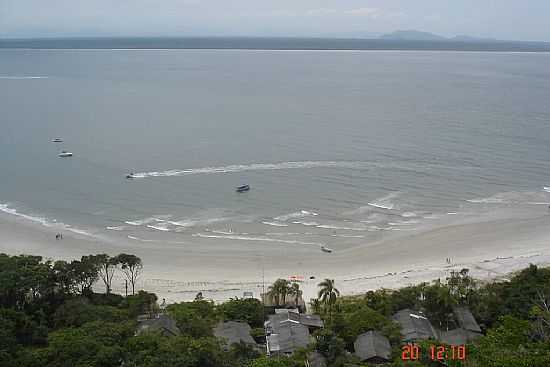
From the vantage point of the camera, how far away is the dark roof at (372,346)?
2766cm

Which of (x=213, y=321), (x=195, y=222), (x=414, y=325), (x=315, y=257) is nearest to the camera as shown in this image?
(x=414, y=325)

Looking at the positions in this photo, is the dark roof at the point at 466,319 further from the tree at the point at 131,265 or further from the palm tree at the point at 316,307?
the tree at the point at 131,265

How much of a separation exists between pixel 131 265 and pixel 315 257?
15.9m

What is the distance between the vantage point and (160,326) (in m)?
29.2

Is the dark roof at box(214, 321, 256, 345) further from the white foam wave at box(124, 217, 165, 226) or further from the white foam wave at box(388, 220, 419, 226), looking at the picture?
the white foam wave at box(388, 220, 419, 226)

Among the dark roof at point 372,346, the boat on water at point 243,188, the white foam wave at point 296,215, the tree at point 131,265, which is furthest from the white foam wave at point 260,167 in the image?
the dark roof at point 372,346

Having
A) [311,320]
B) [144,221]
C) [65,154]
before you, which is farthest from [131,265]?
[65,154]

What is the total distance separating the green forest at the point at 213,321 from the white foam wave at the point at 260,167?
1017 inches

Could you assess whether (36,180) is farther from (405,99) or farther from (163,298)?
(405,99)

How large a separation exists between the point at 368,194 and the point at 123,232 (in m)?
24.6

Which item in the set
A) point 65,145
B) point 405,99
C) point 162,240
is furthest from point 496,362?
point 405,99

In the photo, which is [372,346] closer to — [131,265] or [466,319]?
[466,319]

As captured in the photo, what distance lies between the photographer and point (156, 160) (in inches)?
2790
